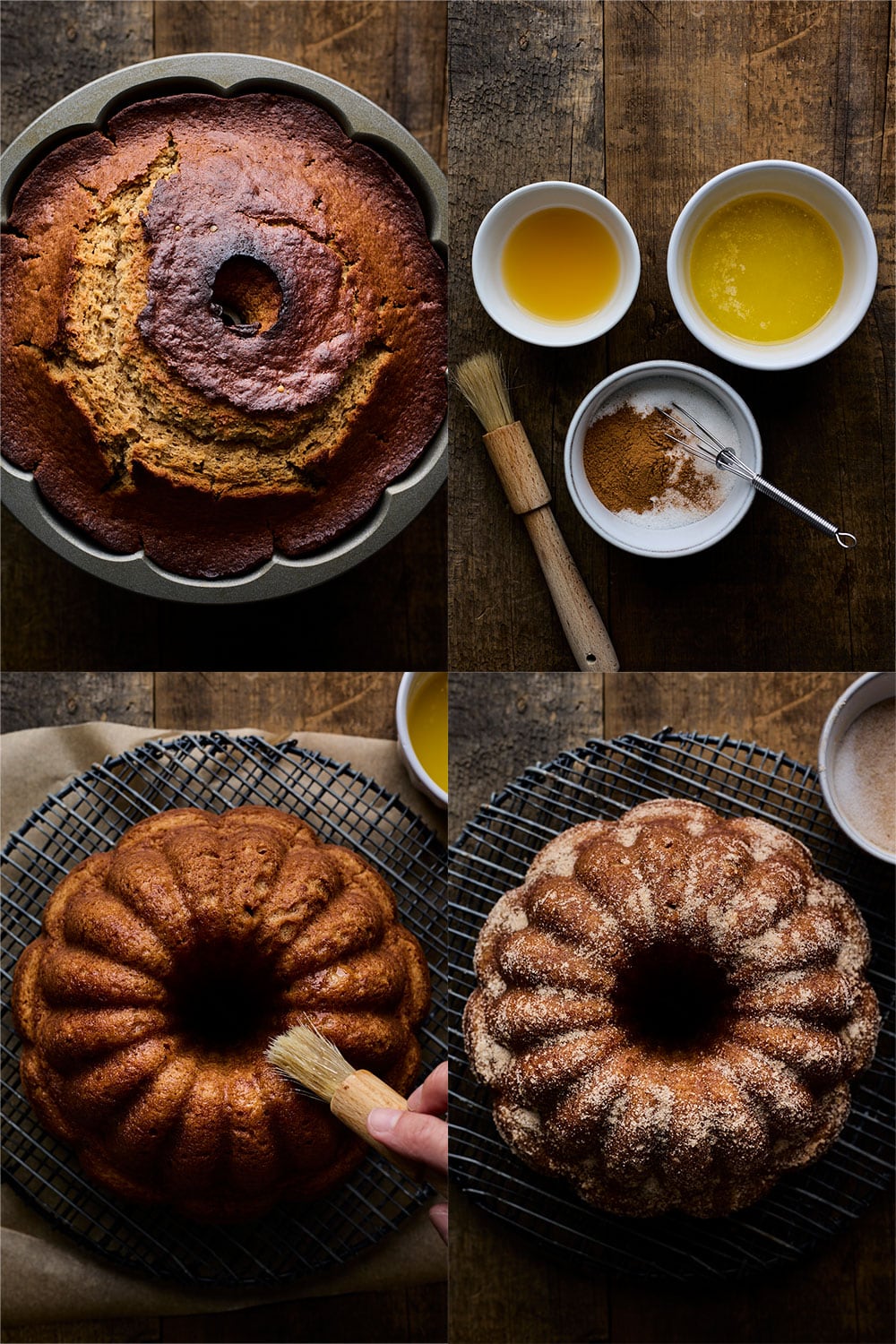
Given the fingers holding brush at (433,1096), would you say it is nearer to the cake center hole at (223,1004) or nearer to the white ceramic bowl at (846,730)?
the cake center hole at (223,1004)

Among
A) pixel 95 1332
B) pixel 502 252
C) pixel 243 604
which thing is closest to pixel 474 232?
pixel 502 252

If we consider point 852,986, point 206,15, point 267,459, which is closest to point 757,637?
point 852,986

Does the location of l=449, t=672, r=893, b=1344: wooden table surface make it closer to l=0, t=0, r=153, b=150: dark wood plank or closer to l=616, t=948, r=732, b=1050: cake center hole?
l=616, t=948, r=732, b=1050: cake center hole

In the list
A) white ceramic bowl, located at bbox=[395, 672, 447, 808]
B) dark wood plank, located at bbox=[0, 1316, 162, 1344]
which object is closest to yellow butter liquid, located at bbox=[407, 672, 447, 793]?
white ceramic bowl, located at bbox=[395, 672, 447, 808]

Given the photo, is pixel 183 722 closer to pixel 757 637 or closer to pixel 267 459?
pixel 267 459

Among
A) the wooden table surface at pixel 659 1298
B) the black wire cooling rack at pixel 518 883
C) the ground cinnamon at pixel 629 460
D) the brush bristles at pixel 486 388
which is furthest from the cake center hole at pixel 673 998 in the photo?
the brush bristles at pixel 486 388
